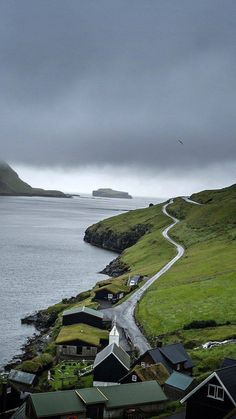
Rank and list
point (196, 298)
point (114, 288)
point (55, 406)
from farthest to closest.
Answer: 1. point (114, 288)
2. point (196, 298)
3. point (55, 406)

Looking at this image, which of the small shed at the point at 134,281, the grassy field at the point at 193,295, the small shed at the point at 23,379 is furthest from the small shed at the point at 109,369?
the small shed at the point at 134,281

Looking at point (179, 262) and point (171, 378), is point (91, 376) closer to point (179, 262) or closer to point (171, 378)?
point (171, 378)

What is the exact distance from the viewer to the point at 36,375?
6184cm

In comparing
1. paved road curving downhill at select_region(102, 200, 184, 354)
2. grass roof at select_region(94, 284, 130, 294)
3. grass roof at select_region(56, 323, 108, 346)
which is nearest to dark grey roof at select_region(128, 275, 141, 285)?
paved road curving downhill at select_region(102, 200, 184, 354)

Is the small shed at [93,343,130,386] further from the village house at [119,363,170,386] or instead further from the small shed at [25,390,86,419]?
the small shed at [25,390,86,419]

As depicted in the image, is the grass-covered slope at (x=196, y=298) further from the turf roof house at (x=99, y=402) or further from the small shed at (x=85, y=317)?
the turf roof house at (x=99, y=402)

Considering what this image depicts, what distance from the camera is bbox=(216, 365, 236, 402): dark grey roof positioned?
125 ft

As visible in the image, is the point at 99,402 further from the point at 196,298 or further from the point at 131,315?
the point at 196,298

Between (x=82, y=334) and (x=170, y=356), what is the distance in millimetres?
21234

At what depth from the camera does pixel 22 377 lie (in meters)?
58.1

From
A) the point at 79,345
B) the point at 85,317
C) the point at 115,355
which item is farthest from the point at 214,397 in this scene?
the point at 85,317

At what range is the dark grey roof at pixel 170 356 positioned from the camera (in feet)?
185

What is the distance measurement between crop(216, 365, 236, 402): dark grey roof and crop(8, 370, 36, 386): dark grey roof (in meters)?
26.3

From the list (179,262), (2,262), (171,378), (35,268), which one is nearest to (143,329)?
(171,378)
